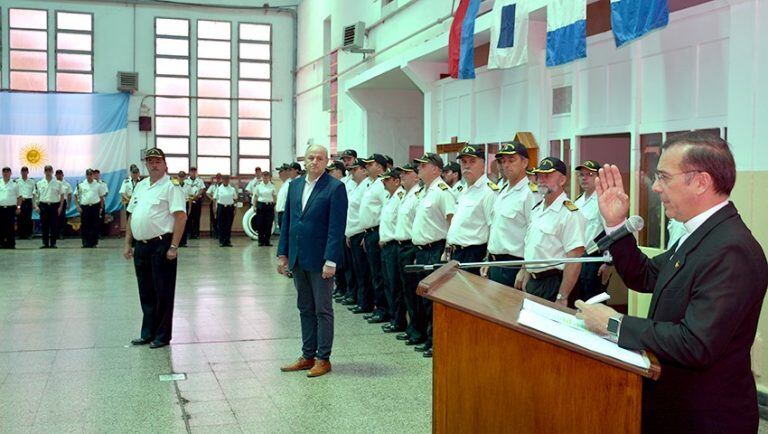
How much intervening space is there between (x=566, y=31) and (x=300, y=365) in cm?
323

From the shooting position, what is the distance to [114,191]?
1755 cm

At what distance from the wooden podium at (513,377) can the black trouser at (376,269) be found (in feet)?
16.4

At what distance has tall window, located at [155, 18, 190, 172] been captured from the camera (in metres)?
18.1

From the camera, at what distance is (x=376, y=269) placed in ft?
24.9

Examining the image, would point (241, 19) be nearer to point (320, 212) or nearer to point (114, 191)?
→ point (114, 191)

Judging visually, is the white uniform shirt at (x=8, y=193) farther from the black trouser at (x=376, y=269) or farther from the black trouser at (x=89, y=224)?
the black trouser at (x=376, y=269)

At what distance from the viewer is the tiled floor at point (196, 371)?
418 centimetres

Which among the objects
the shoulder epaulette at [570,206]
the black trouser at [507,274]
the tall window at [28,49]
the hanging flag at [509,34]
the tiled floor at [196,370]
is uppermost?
the tall window at [28,49]

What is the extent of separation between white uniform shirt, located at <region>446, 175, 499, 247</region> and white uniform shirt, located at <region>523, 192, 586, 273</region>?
2.66 ft

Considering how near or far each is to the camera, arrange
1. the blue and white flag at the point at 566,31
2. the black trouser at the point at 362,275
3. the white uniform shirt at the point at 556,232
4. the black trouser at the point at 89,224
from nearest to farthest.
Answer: the white uniform shirt at the point at 556,232 < the blue and white flag at the point at 566,31 < the black trouser at the point at 362,275 < the black trouser at the point at 89,224

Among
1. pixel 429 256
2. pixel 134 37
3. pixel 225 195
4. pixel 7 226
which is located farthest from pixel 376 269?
pixel 134 37

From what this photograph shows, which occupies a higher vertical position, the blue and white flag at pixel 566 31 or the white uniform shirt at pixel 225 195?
the blue and white flag at pixel 566 31

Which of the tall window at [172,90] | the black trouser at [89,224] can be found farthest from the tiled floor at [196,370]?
the tall window at [172,90]

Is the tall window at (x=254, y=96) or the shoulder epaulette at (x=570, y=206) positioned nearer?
the shoulder epaulette at (x=570, y=206)
